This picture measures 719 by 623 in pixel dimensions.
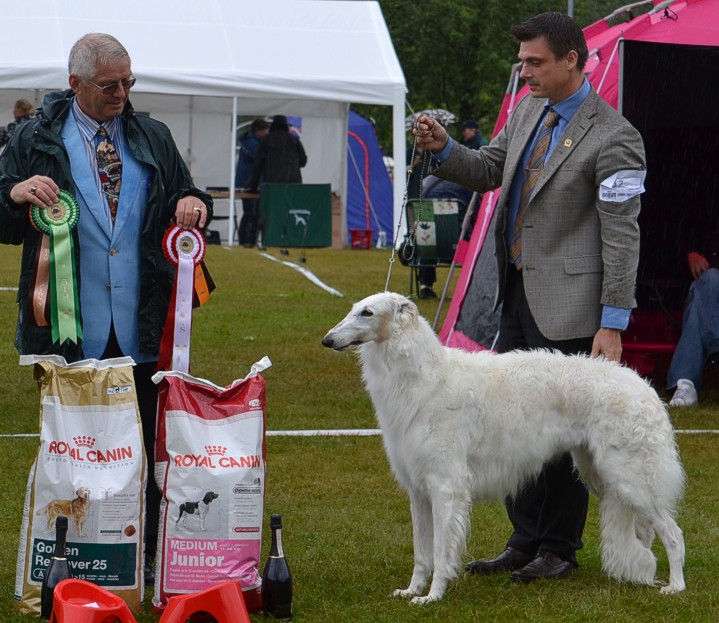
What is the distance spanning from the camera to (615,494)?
13.8ft

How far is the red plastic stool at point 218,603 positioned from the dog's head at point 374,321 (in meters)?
0.92

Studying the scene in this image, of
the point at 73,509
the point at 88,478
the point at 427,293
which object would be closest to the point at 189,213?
the point at 88,478

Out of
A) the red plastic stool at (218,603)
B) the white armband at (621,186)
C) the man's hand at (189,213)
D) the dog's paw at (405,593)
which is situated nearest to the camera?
the red plastic stool at (218,603)

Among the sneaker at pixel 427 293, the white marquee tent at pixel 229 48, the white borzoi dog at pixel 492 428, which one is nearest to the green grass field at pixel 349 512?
the white borzoi dog at pixel 492 428

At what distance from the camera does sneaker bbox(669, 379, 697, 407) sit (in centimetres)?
766

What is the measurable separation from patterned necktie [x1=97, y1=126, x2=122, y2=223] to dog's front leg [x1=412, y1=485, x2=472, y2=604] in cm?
150

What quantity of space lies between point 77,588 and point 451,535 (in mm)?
1285

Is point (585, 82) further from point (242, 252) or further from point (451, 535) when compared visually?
point (242, 252)

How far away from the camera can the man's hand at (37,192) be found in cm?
373

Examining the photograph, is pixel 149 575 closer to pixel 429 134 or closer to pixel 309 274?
pixel 429 134

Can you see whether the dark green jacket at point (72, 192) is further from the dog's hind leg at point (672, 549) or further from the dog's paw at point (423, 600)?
the dog's hind leg at point (672, 549)

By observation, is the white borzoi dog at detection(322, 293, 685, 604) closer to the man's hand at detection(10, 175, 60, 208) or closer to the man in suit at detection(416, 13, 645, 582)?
the man in suit at detection(416, 13, 645, 582)

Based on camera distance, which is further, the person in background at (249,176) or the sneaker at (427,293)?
the person in background at (249,176)

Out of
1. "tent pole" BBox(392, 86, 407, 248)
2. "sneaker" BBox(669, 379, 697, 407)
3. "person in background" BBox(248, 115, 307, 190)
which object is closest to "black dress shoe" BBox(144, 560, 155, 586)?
"sneaker" BBox(669, 379, 697, 407)
